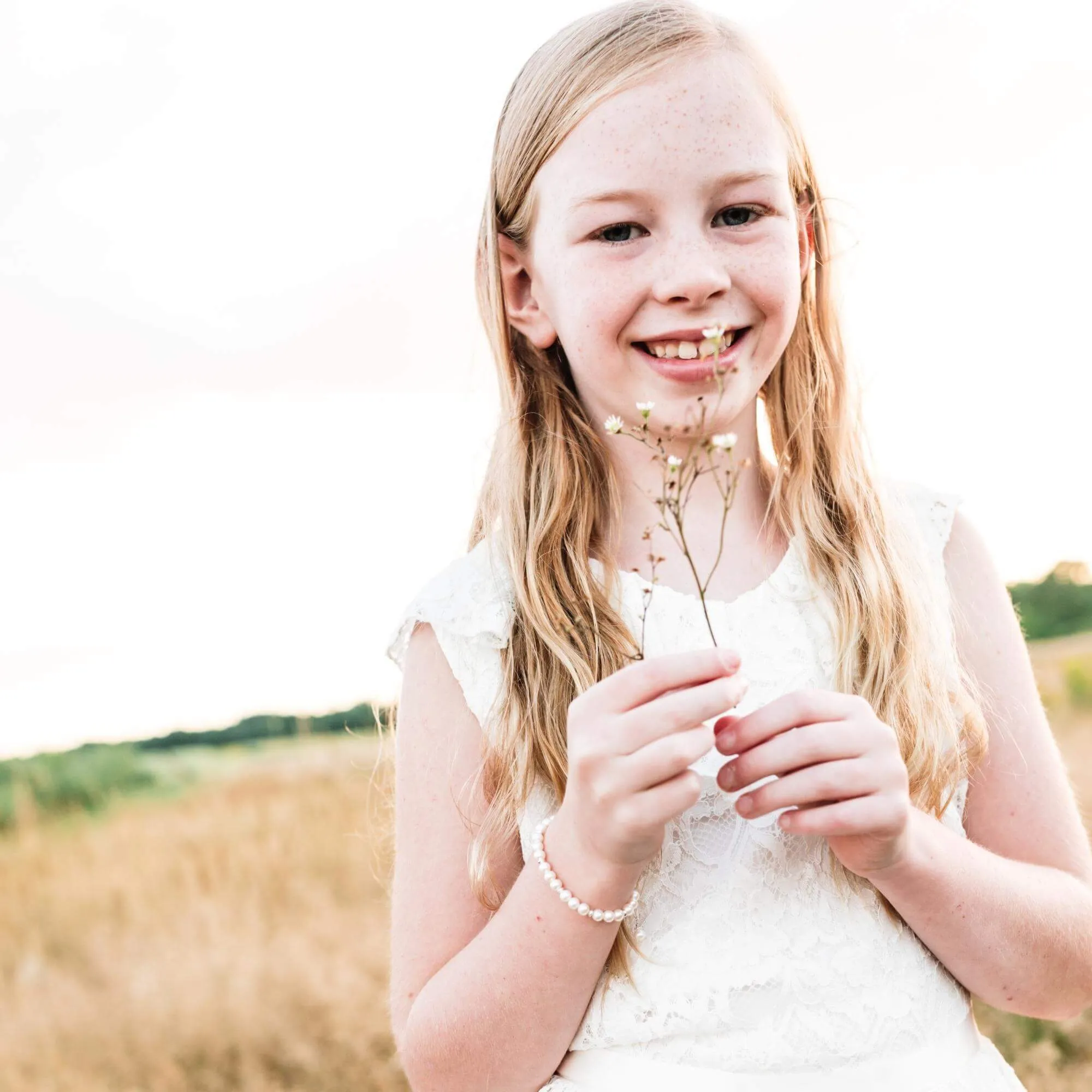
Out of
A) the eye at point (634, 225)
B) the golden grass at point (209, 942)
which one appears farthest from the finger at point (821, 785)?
the golden grass at point (209, 942)

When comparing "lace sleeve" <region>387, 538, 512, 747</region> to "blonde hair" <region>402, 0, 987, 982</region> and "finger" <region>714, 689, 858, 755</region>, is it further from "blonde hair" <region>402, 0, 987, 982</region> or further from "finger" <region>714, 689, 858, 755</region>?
"finger" <region>714, 689, 858, 755</region>

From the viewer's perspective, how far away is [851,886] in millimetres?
2072

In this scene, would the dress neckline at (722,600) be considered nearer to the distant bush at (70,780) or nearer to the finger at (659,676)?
the finger at (659,676)

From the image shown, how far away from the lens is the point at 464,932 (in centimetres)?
213

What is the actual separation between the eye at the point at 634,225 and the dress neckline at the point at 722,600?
2.07 feet

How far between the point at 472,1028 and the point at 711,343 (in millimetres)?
1206

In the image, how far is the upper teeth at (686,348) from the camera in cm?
209

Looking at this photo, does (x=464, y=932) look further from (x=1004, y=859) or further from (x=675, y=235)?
(x=675, y=235)

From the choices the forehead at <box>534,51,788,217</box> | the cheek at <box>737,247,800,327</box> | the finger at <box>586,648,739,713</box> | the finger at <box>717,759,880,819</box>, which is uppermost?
the forehead at <box>534,51,788,217</box>

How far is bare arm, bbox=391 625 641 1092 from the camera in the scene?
1.88m

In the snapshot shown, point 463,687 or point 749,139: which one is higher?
point 749,139

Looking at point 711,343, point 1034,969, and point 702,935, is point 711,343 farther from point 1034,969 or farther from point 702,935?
point 1034,969

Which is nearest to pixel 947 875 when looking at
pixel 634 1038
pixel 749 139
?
pixel 634 1038

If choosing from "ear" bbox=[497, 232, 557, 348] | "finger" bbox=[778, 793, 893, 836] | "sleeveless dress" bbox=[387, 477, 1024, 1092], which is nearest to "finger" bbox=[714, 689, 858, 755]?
"finger" bbox=[778, 793, 893, 836]
